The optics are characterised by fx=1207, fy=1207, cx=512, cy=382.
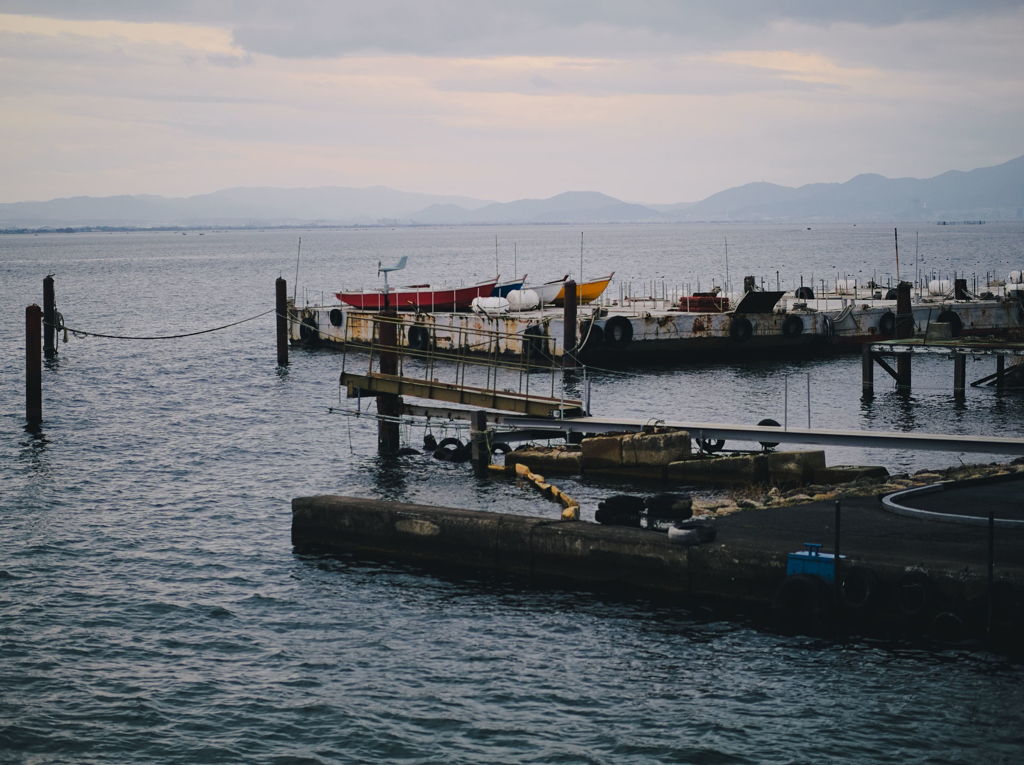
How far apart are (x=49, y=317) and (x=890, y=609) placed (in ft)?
161

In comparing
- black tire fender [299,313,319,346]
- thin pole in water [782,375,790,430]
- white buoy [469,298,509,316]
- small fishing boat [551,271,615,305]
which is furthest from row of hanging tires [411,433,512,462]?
small fishing boat [551,271,615,305]

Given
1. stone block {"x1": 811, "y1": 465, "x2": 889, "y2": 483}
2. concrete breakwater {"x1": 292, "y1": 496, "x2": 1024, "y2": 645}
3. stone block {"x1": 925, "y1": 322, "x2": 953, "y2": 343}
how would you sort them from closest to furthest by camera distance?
concrete breakwater {"x1": 292, "y1": 496, "x2": 1024, "y2": 645} < stone block {"x1": 811, "y1": 465, "x2": 889, "y2": 483} < stone block {"x1": 925, "y1": 322, "x2": 953, "y2": 343}

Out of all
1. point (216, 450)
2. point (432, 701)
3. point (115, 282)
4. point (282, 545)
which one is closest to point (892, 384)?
point (216, 450)

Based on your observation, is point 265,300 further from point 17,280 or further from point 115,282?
point 17,280

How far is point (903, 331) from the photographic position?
52812mm

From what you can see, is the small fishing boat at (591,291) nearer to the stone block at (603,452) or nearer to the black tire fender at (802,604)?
the stone block at (603,452)

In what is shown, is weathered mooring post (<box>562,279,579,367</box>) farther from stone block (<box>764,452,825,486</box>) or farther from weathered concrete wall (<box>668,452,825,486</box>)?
stone block (<box>764,452,825,486</box>)

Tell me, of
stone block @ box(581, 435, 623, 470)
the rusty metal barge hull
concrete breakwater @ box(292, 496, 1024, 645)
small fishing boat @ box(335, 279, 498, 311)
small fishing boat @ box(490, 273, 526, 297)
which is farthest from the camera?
small fishing boat @ box(490, 273, 526, 297)

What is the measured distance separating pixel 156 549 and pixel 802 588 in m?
13.9

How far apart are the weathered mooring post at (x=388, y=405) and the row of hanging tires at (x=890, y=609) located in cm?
1796

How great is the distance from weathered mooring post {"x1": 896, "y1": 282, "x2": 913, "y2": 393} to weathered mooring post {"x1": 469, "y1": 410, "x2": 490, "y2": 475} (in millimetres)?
22129

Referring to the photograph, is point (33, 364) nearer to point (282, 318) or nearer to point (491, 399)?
point (491, 399)

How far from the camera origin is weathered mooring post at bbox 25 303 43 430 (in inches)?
1565

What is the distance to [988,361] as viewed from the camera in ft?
195
